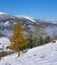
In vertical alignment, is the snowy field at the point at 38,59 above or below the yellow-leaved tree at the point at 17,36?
below

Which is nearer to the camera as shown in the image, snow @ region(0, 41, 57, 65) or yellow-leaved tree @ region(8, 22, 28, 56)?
snow @ region(0, 41, 57, 65)

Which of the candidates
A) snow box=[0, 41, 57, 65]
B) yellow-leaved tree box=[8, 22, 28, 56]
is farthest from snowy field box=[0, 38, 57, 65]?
yellow-leaved tree box=[8, 22, 28, 56]

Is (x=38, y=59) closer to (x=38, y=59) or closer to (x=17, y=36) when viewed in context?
(x=38, y=59)

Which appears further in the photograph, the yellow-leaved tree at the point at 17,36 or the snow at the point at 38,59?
the yellow-leaved tree at the point at 17,36

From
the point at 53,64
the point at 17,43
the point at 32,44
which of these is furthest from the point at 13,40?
the point at 53,64

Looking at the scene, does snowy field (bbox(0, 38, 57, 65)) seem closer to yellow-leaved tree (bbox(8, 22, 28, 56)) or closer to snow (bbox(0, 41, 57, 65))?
snow (bbox(0, 41, 57, 65))

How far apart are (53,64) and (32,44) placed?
180 ft

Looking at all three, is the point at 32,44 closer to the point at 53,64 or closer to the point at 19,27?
the point at 19,27

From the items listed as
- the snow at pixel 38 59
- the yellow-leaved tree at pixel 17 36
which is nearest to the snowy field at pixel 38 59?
the snow at pixel 38 59

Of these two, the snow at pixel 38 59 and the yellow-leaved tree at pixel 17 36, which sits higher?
the yellow-leaved tree at pixel 17 36

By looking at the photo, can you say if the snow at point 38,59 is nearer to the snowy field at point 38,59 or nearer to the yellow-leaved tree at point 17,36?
the snowy field at point 38,59

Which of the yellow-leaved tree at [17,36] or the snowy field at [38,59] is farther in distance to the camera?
the yellow-leaved tree at [17,36]

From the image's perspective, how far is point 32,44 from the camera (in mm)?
71812

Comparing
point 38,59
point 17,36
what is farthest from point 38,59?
point 17,36
